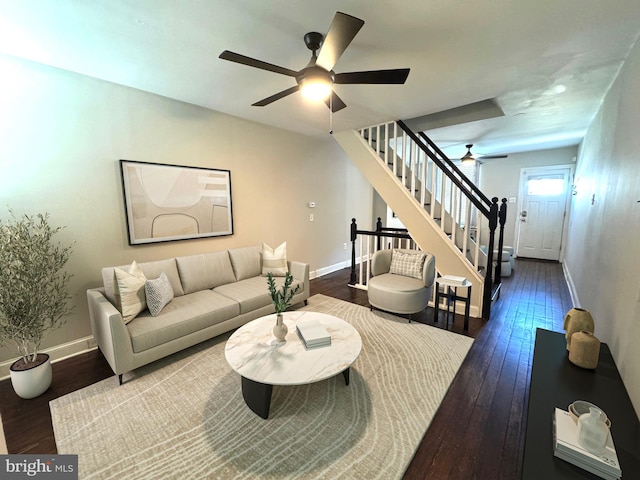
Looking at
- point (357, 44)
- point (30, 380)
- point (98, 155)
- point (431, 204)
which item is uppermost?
point (357, 44)

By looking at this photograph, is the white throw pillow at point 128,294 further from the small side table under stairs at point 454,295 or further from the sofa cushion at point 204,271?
the small side table under stairs at point 454,295

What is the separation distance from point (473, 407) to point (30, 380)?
3.22 metres

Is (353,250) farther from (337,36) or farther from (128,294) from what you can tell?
(337,36)

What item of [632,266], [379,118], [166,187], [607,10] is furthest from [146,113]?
[632,266]

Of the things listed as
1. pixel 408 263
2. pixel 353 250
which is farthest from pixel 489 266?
pixel 353 250

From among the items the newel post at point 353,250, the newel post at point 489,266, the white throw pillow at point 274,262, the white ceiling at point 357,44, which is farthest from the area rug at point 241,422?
the white ceiling at point 357,44

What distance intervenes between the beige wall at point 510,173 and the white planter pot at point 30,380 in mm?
8265

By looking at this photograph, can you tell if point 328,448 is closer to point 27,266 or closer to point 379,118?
point 27,266

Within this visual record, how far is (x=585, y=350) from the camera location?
4.77 feet

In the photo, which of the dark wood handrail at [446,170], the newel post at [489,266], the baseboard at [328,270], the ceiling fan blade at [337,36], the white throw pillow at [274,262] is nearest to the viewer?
the ceiling fan blade at [337,36]

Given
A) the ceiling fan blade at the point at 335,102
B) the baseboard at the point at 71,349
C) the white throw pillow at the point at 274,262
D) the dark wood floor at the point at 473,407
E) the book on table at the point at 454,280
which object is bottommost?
the dark wood floor at the point at 473,407

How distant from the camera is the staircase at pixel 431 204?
3326 mm

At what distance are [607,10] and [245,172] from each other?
361 cm

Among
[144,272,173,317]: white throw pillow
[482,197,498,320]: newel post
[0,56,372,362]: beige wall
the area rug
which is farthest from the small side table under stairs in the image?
[144,272,173,317]: white throw pillow
